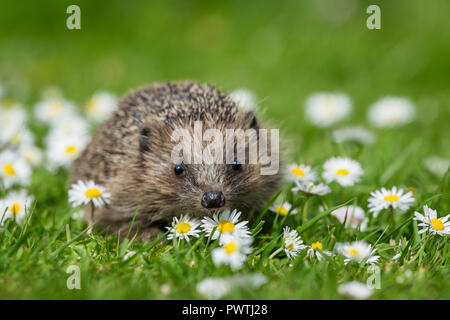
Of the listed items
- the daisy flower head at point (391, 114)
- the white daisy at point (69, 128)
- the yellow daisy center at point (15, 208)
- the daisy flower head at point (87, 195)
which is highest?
the daisy flower head at point (391, 114)

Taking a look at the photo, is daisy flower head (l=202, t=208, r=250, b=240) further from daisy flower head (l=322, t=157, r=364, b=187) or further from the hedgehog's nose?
daisy flower head (l=322, t=157, r=364, b=187)

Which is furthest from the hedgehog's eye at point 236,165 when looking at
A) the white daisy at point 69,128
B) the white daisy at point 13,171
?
the white daisy at point 69,128

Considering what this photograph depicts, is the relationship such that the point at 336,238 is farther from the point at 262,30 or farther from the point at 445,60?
the point at 262,30

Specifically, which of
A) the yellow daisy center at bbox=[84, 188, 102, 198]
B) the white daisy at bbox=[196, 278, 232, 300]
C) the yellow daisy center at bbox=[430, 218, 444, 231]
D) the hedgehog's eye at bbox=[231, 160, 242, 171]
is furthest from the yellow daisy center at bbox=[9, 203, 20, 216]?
the yellow daisy center at bbox=[430, 218, 444, 231]

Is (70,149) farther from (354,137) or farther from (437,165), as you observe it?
(437,165)

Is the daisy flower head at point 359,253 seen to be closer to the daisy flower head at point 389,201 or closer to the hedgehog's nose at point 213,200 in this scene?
the daisy flower head at point 389,201
